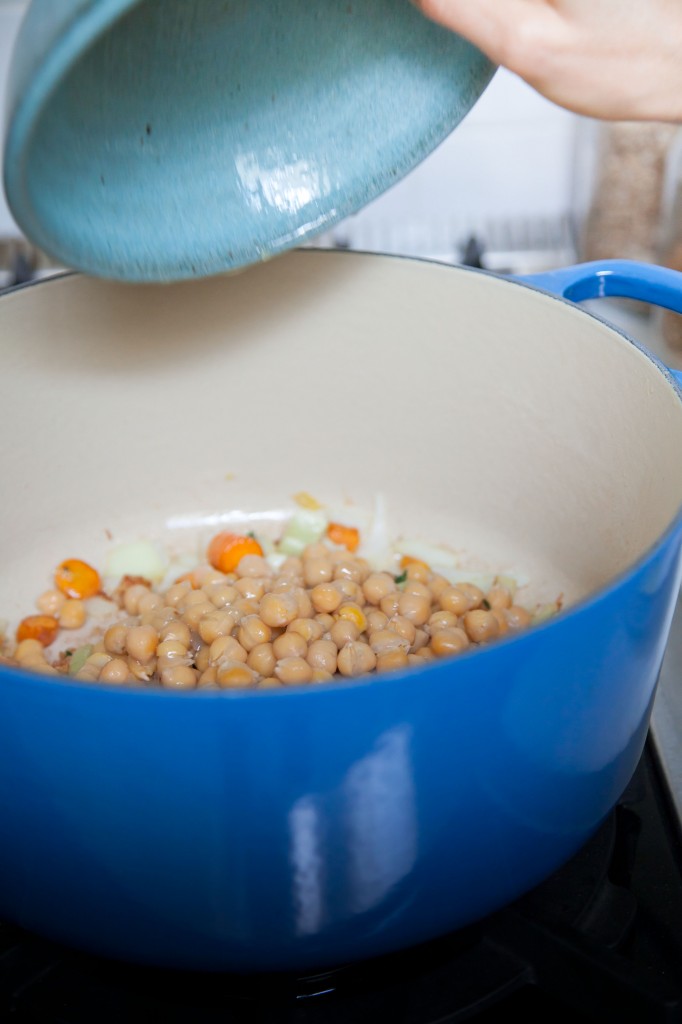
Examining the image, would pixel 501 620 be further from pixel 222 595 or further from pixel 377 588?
pixel 222 595

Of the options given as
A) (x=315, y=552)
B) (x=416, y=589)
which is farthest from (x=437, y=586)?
(x=315, y=552)

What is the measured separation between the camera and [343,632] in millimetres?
893

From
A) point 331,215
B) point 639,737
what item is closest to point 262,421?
point 331,215

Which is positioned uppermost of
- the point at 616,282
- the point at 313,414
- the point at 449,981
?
the point at 616,282

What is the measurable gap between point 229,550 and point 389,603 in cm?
17

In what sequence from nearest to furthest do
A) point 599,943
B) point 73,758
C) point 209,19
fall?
point 73,758, point 599,943, point 209,19

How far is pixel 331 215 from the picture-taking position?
776 mm

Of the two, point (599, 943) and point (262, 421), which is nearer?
point (599, 943)

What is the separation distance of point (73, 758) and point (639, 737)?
34 centimetres

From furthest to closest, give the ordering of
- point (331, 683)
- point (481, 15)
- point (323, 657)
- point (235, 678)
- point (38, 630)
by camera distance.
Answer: point (38, 630) < point (323, 657) < point (235, 678) < point (481, 15) < point (331, 683)

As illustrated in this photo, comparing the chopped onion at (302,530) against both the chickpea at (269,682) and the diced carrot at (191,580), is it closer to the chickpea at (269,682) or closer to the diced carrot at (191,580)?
Result: the diced carrot at (191,580)

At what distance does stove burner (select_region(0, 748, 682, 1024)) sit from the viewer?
613 millimetres

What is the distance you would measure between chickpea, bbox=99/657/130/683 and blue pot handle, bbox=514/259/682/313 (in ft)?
1.51

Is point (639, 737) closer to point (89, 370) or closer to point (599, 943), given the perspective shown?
point (599, 943)
